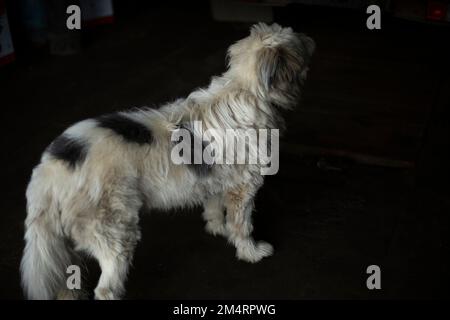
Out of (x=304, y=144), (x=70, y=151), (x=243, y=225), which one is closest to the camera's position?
(x=70, y=151)

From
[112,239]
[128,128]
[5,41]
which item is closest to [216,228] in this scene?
[112,239]

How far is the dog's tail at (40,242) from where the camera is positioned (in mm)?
2119

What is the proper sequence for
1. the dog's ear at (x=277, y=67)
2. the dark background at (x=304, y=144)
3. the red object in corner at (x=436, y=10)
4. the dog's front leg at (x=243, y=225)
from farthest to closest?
the red object in corner at (x=436, y=10) → the dark background at (x=304, y=144) → the dog's front leg at (x=243, y=225) → the dog's ear at (x=277, y=67)

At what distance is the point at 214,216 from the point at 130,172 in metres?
0.82

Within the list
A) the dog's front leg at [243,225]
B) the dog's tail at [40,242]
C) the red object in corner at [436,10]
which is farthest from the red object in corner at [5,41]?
the red object in corner at [436,10]

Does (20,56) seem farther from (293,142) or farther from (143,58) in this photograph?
(293,142)

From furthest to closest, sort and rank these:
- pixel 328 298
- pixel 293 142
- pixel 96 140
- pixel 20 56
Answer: pixel 20 56 → pixel 293 142 → pixel 328 298 → pixel 96 140

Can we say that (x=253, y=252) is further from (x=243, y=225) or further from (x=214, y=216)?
(x=214, y=216)

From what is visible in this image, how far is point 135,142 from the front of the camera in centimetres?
220

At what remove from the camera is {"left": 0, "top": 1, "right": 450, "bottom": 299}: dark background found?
271 centimetres

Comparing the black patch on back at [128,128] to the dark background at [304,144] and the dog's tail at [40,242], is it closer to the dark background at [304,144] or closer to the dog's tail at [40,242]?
the dog's tail at [40,242]

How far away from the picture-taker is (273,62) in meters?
2.31

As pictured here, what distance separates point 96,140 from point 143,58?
2.54 meters
